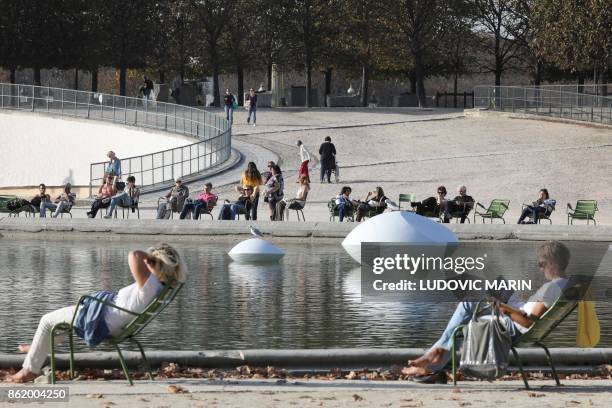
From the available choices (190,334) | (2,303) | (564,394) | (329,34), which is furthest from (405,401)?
(329,34)

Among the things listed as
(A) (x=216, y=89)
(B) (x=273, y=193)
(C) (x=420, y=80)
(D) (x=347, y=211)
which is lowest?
(D) (x=347, y=211)

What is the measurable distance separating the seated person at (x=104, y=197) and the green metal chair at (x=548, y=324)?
895 inches

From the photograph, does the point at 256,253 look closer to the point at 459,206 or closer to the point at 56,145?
the point at 459,206

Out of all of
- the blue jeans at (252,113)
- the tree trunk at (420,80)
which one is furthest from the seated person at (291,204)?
the tree trunk at (420,80)

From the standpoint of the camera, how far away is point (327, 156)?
43.2 meters

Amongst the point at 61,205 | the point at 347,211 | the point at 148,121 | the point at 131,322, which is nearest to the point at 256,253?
the point at 347,211

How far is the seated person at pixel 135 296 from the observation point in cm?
1084

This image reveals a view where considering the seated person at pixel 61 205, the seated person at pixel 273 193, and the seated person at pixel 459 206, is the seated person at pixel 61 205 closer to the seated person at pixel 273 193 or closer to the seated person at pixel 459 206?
the seated person at pixel 273 193

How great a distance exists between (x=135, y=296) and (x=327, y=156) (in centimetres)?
3232

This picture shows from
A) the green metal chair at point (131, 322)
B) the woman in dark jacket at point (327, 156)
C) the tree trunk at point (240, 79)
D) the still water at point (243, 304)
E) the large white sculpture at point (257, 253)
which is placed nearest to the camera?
the green metal chair at point (131, 322)

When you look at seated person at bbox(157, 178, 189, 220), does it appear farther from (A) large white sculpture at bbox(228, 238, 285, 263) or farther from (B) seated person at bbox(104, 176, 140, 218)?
(A) large white sculpture at bbox(228, 238, 285, 263)

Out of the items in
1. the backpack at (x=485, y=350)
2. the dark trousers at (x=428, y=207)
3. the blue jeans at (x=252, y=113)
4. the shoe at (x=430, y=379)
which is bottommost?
the shoe at (x=430, y=379)

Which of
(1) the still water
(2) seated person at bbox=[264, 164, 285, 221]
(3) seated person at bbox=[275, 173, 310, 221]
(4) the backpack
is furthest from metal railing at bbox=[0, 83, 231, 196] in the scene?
(4) the backpack

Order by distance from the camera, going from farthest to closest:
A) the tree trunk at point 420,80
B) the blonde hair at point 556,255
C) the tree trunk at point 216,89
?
the tree trunk at point 216,89, the tree trunk at point 420,80, the blonde hair at point 556,255
